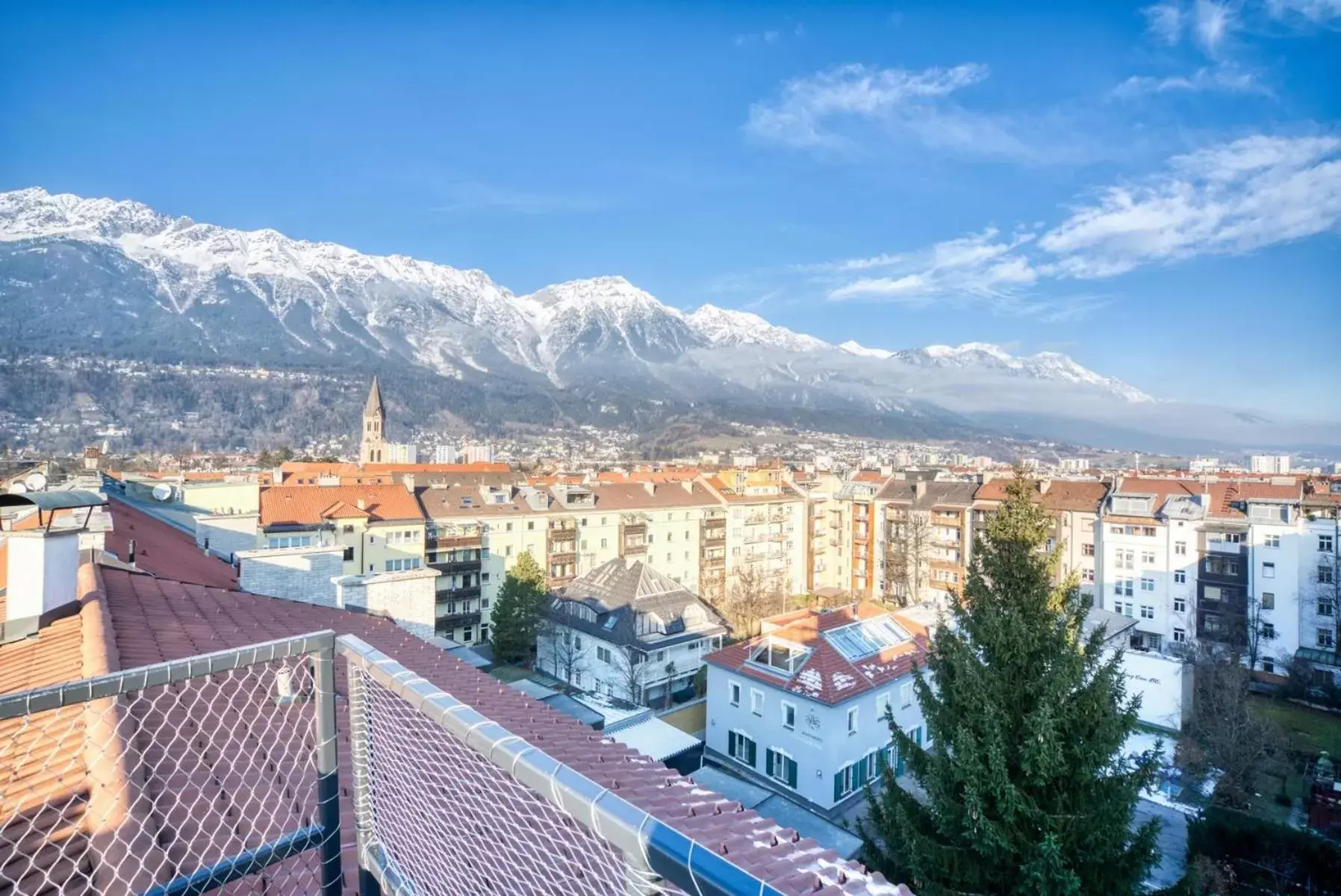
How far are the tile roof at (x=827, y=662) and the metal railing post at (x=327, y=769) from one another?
18.1 metres

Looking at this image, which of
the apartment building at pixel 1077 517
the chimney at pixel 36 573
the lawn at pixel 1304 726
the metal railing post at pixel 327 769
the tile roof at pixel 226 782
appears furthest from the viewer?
the apartment building at pixel 1077 517

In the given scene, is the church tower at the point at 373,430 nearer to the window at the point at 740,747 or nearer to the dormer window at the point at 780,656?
the window at the point at 740,747

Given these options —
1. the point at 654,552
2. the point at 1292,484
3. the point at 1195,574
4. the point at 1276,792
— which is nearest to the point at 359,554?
the point at 654,552

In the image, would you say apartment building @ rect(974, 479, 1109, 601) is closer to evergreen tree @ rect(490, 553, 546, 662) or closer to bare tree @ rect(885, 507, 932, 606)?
bare tree @ rect(885, 507, 932, 606)

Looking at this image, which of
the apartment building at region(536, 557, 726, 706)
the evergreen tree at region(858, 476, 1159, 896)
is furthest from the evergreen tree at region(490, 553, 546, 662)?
the evergreen tree at region(858, 476, 1159, 896)

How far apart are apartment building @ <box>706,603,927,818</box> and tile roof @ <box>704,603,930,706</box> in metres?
0.03

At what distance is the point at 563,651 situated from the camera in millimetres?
31281

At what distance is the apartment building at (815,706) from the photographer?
19219 millimetres

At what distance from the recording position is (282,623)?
23.3ft

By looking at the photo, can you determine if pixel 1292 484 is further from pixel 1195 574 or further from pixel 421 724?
pixel 421 724

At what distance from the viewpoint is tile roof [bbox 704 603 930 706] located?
19.5 m

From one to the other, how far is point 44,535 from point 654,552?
43583 mm

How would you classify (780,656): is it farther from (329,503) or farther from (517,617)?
(329,503)

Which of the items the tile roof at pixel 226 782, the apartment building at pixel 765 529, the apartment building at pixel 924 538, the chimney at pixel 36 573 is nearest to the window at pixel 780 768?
the tile roof at pixel 226 782
